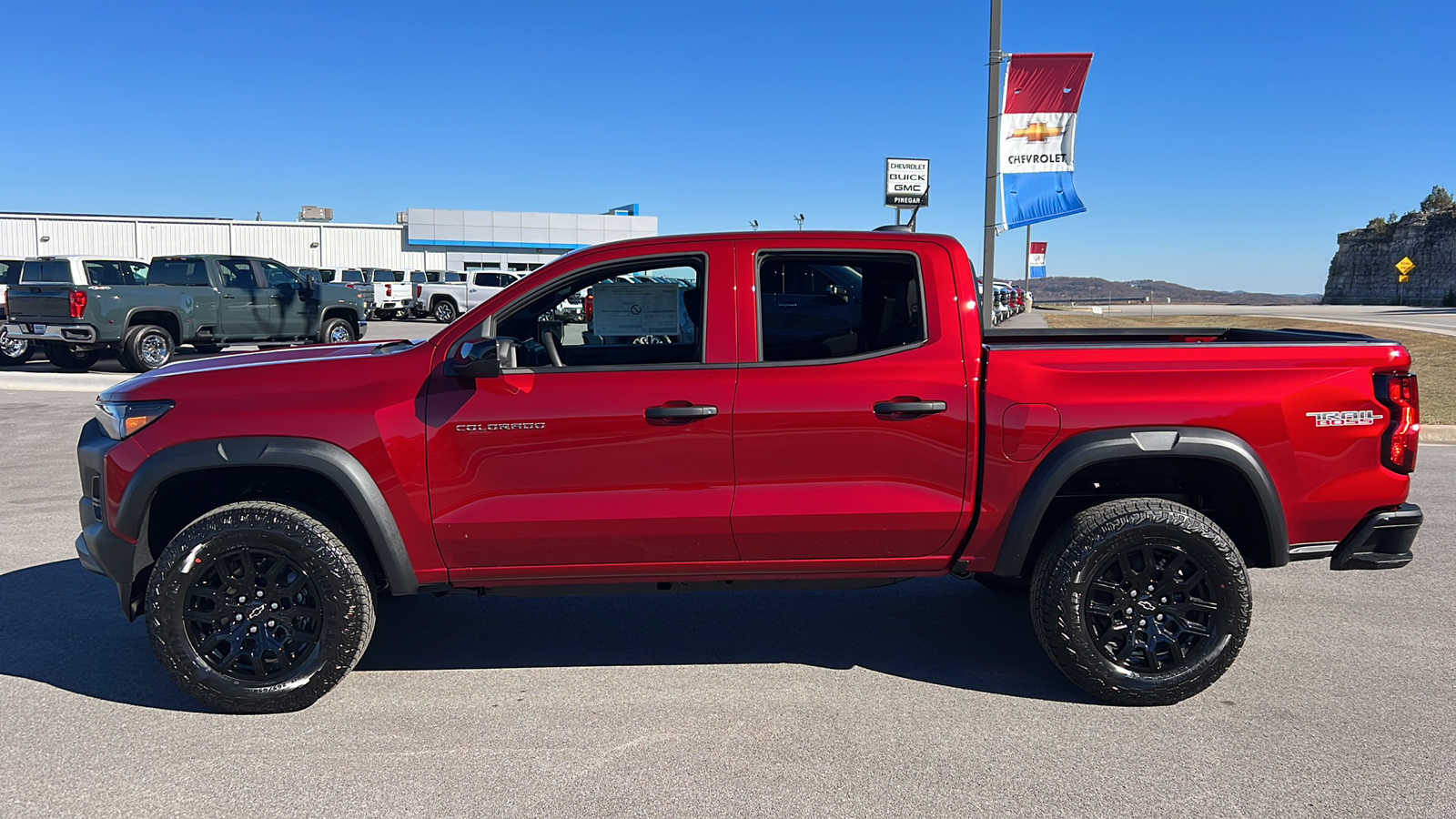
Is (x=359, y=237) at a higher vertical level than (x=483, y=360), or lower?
higher

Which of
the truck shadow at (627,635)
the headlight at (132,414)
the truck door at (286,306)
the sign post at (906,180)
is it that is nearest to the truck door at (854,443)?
the truck shadow at (627,635)

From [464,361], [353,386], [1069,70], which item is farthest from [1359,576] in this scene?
[1069,70]

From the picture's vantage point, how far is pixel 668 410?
394cm

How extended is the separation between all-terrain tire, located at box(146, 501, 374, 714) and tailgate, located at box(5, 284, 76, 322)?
1496 cm

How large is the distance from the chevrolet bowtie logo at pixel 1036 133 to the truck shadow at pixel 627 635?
7.25 meters

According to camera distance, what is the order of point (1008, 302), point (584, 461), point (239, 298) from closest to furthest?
point (584, 461), point (239, 298), point (1008, 302)

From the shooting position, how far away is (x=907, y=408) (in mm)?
3965

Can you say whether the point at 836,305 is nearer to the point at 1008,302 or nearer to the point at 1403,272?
the point at 1008,302

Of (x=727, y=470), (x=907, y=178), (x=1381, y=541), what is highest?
(x=907, y=178)

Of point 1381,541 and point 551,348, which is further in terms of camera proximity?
point 551,348

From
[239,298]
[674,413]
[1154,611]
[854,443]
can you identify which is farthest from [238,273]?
[1154,611]

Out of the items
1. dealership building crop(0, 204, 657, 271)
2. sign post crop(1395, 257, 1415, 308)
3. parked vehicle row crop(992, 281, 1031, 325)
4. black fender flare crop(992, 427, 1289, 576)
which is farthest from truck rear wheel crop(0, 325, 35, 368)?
sign post crop(1395, 257, 1415, 308)

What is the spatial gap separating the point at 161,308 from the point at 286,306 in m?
2.37

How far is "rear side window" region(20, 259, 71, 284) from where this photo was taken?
1836 centimetres
